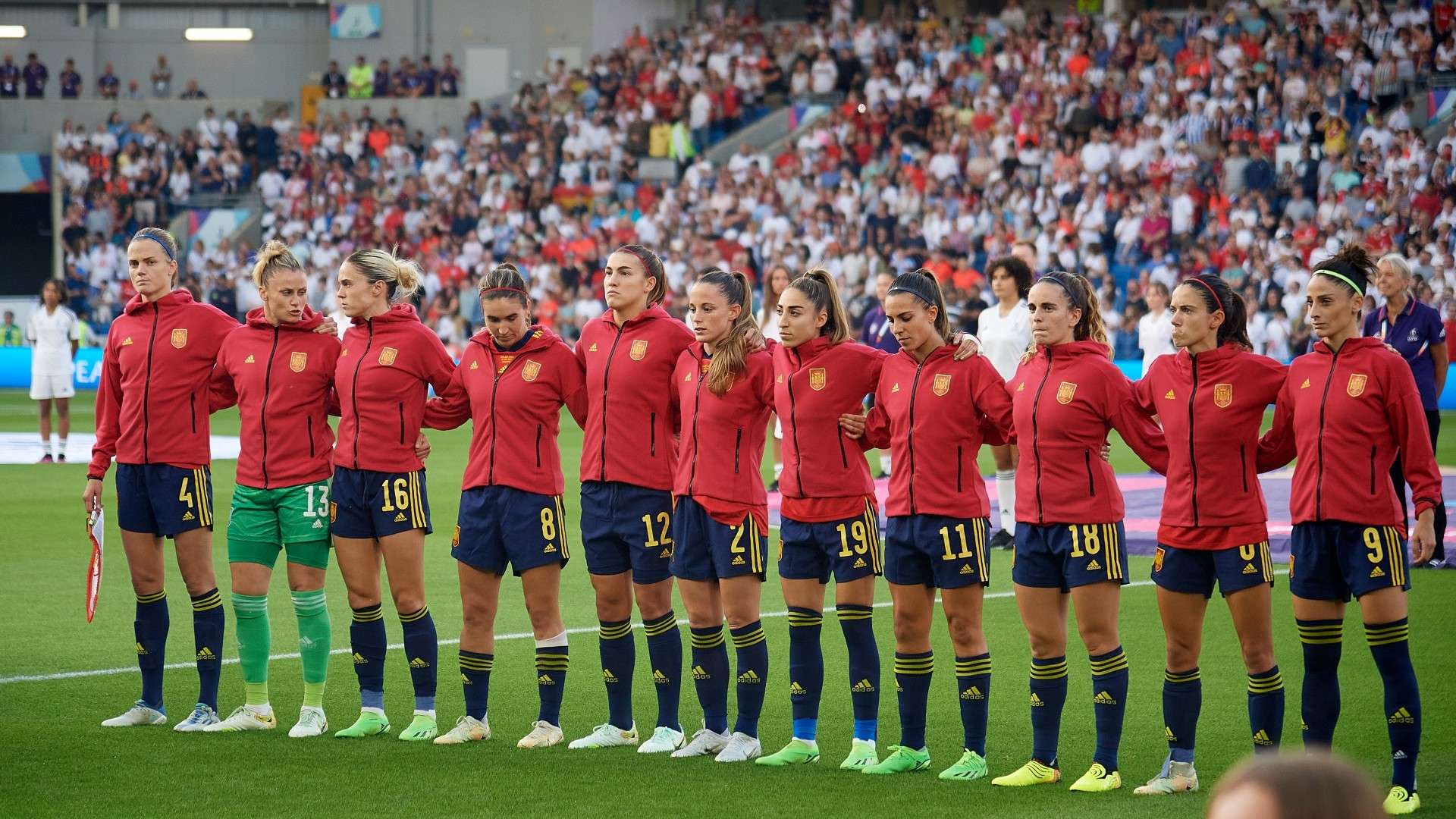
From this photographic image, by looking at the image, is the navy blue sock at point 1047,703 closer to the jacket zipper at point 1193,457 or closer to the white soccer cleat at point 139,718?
the jacket zipper at point 1193,457

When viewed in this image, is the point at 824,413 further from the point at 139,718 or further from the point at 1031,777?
the point at 139,718

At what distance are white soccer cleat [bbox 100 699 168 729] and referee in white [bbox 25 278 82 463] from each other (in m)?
12.4

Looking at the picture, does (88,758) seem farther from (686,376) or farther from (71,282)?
(71,282)

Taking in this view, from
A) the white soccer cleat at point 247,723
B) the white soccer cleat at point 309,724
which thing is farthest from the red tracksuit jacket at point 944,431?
the white soccer cleat at point 247,723

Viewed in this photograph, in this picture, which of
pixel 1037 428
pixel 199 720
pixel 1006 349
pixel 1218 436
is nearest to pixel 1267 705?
pixel 1218 436

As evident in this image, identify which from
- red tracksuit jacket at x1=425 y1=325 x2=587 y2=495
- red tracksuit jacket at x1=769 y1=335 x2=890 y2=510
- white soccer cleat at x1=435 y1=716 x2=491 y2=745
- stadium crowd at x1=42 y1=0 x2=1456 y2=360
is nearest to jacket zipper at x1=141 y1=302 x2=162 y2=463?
red tracksuit jacket at x1=425 y1=325 x2=587 y2=495

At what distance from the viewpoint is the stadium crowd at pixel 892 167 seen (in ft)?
84.0

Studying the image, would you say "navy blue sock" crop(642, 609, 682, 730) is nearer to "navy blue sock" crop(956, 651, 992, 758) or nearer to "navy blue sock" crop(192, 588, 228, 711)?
"navy blue sock" crop(956, 651, 992, 758)

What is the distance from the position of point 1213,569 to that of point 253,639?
4.01m

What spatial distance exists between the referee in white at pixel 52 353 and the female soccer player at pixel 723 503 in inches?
551

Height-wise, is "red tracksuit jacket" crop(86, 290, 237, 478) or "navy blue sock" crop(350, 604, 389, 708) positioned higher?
"red tracksuit jacket" crop(86, 290, 237, 478)

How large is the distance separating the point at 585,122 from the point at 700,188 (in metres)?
3.74

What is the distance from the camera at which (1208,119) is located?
90.1 ft

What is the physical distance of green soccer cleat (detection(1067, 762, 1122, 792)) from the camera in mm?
6445
